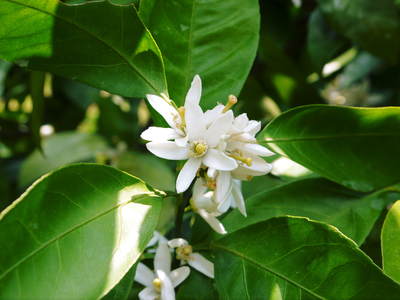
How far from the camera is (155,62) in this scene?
794 millimetres

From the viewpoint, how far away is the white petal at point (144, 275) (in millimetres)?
850

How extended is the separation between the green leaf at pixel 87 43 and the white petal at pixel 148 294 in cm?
33

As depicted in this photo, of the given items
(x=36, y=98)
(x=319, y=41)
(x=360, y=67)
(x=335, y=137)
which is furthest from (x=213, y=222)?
(x=360, y=67)

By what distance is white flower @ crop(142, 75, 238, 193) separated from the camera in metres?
0.71

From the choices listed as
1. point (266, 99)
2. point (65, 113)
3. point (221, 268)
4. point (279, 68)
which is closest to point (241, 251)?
point (221, 268)

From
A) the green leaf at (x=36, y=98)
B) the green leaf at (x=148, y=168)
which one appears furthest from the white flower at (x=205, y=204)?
the green leaf at (x=148, y=168)

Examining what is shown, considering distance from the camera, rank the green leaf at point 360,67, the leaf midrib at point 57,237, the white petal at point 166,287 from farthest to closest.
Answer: the green leaf at point 360,67 → the white petal at point 166,287 → the leaf midrib at point 57,237

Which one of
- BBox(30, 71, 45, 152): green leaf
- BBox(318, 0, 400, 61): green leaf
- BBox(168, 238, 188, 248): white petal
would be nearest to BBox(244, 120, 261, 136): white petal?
BBox(168, 238, 188, 248): white petal

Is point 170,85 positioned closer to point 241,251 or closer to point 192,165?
point 192,165

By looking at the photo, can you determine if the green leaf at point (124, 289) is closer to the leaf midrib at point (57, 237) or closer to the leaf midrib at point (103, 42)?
the leaf midrib at point (57, 237)

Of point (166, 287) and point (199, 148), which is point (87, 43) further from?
point (166, 287)

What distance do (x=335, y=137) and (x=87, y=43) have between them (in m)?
0.44

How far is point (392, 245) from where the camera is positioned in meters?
0.72

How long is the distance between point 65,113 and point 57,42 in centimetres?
131
